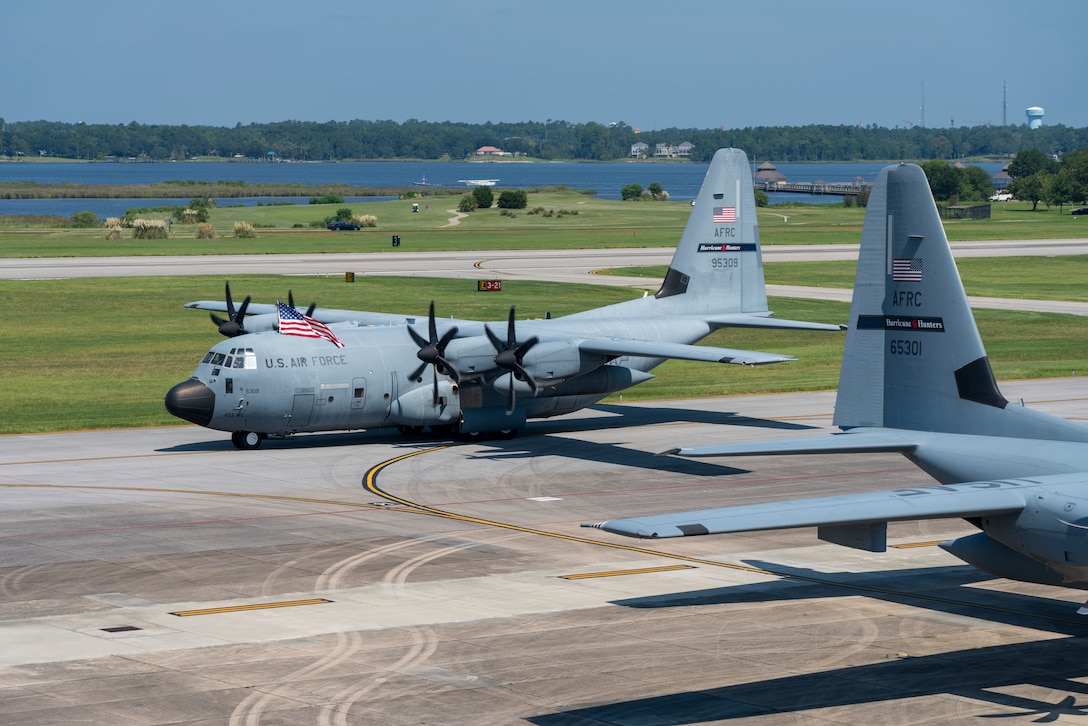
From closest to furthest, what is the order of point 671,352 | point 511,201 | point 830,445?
point 830,445
point 671,352
point 511,201

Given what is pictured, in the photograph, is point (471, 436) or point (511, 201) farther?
point (511, 201)

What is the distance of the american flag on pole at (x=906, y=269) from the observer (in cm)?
2344

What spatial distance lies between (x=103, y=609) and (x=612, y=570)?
9.67 metres

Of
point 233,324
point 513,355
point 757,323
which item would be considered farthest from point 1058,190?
point 513,355

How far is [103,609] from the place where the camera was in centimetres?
2411

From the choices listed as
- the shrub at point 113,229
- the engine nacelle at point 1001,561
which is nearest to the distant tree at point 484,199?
the shrub at point 113,229

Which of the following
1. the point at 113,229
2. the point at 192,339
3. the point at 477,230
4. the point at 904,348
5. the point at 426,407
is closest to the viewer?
the point at 904,348

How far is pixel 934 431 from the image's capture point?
77.2 feet

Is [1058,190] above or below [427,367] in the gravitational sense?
above

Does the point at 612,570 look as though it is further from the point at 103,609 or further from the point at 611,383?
the point at 611,383

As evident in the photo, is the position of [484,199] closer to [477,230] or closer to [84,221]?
[477,230]

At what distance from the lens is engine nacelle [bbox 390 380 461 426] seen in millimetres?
40906

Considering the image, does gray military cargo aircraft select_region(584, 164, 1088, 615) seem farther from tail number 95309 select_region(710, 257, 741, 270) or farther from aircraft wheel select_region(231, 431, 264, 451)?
tail number 95309 select_region(710, 257, 741, 270)

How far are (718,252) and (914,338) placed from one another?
899 inches
